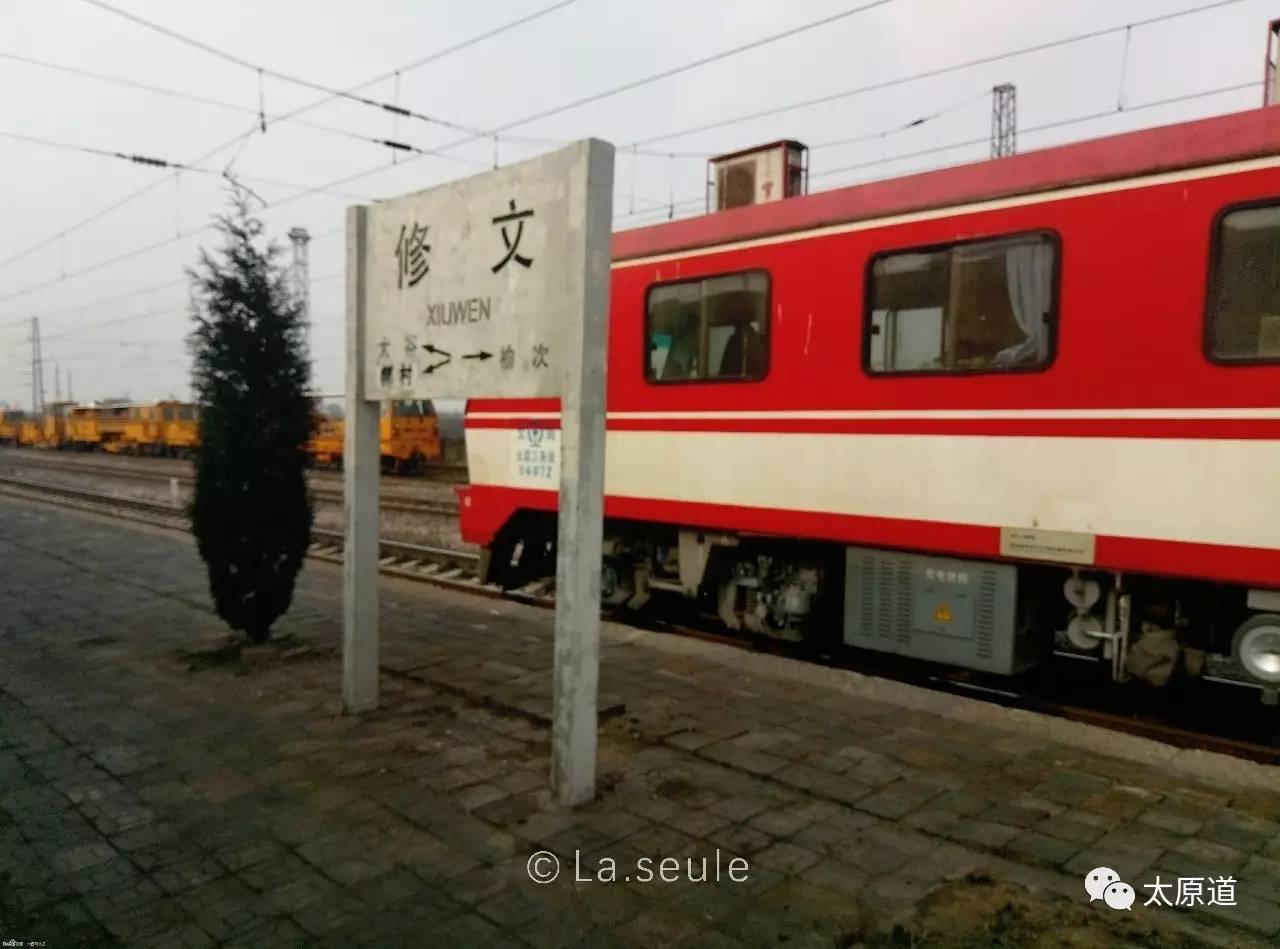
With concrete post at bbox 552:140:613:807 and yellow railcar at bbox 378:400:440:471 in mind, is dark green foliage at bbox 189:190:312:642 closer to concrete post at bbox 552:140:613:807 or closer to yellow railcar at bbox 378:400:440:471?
concrete post at bbox 552:140:613:807

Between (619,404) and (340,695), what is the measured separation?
3.43m

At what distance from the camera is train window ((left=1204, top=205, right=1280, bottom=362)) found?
4.68 meters

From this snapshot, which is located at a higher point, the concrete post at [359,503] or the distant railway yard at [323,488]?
the concrete post at [359,503]

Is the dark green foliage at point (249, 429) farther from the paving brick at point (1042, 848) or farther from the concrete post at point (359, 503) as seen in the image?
the paving brick at point (1042, 848)

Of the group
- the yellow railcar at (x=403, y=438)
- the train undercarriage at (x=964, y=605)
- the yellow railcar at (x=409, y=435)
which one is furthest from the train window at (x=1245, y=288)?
the yellow railcar at (x=409, y=435)

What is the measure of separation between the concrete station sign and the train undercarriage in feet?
7.57

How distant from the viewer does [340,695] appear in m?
5.83

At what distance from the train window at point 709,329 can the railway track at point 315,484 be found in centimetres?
307

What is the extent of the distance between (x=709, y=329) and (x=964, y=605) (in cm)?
287

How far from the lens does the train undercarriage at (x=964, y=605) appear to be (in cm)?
536

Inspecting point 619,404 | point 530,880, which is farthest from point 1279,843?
point 619,404

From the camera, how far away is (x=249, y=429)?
21.5 ft

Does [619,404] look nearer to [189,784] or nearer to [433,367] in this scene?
[433,367]

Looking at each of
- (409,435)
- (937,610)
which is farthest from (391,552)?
(409,435)
